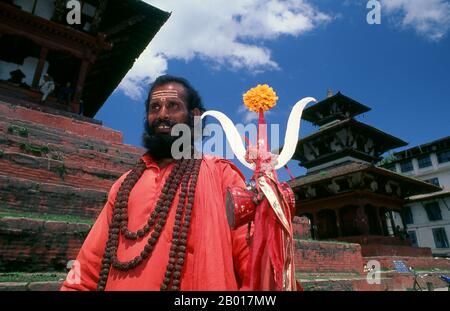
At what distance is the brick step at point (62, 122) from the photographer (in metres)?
8.30

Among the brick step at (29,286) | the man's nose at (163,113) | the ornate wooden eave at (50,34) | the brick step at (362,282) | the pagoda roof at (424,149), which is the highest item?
the pagoda roof at (424,149)

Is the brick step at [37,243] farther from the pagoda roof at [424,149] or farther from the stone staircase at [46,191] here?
the pagoda roof at [424,149]

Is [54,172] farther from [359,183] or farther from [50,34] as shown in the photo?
[359,183]

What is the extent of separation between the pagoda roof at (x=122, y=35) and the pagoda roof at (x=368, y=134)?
12203 millimetres

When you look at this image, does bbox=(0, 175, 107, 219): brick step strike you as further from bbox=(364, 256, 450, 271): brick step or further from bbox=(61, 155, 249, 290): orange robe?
bbox=(364, 256, 450, 271): brick step

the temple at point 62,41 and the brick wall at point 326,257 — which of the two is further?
the temple at point 62,41

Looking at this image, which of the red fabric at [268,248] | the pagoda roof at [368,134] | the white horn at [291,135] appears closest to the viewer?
the red fabric at [268,248]

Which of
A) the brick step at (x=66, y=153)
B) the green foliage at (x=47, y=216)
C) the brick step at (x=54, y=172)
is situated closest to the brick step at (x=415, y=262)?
the brick step at (x=66, y=153)

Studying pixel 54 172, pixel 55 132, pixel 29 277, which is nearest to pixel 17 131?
pixel 55 132

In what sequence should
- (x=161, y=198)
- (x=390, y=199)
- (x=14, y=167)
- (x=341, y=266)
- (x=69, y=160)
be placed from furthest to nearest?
(x=390, y=199) < (x=341, y=266) < (x=69, y=160) < (x=14, y=167) < (x=161, y=198)
